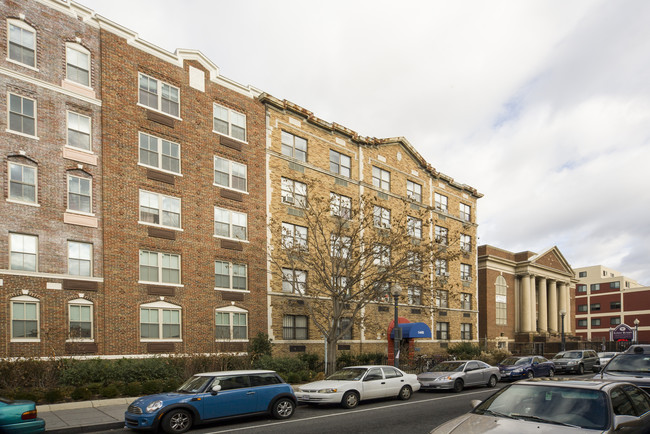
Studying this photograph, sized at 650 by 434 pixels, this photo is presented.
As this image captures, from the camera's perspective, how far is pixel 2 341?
18984mm

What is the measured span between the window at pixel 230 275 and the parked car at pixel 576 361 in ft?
66.1

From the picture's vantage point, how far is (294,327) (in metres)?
29.6

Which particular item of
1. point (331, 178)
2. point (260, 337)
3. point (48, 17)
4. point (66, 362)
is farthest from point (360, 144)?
point (66, 362)

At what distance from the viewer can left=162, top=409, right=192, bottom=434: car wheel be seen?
1219cm

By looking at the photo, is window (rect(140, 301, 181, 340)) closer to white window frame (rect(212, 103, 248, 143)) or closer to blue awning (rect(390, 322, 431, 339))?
white window frame (rect(212, 103, 248, 143))

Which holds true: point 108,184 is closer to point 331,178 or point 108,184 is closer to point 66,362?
point 66,362

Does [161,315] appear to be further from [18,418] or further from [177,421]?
[18,418]

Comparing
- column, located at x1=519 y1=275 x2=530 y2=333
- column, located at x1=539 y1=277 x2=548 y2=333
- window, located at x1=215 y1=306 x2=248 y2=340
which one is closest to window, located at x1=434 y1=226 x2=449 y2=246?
window, located at x1=215 y1=306 x2=248 y2=340

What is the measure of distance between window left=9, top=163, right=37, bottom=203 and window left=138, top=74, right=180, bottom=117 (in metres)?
6.25

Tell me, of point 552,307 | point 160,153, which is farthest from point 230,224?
point 552,307

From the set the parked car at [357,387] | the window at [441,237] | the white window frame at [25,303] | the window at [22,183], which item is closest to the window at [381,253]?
the window at [441,237]

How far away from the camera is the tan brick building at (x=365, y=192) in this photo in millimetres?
29281

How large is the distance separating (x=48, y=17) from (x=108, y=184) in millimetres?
7564

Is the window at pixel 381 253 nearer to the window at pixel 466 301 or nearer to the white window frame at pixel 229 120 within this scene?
the white window frame at pixel 229 120
